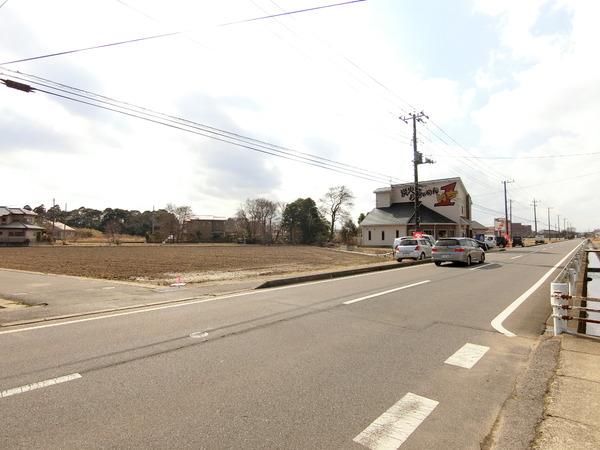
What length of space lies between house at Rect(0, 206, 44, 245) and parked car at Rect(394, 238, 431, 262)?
237 ft

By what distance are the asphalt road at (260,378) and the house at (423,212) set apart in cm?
4379

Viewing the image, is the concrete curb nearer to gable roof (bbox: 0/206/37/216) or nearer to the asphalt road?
the asphalt road

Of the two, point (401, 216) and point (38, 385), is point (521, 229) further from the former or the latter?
point (38, 385)

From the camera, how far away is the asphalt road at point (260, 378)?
3482 mm

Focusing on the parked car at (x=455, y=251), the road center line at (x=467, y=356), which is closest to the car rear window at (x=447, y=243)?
the parked car at (x=455, y=251)

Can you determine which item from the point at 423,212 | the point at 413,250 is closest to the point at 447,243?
the point at 413,250

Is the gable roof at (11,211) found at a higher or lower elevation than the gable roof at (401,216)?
higher

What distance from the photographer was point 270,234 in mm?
97312

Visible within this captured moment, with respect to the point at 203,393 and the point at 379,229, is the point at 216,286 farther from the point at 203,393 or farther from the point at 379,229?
the point at 379,229

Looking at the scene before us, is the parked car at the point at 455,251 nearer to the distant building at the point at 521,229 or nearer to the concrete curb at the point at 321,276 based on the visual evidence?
the concrete curb at the point at 321,276

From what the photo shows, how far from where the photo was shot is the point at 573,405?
3947 mm

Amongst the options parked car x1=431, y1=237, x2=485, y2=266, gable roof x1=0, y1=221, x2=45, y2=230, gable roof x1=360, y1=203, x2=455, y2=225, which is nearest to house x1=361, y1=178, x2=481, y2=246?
gable roof x1=360, y1=203, x2=455, y2=225

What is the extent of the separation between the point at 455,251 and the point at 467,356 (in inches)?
688

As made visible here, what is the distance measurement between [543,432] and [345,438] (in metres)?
1.76
